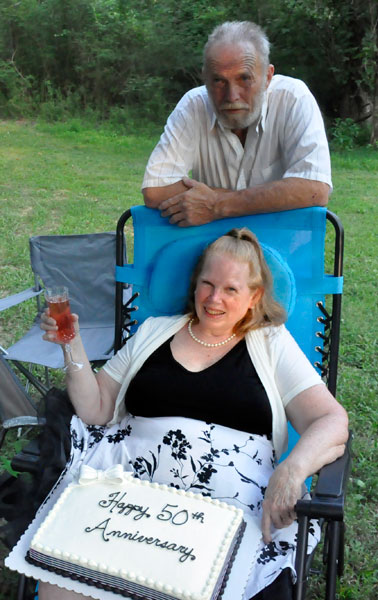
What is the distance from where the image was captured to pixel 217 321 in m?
2.27

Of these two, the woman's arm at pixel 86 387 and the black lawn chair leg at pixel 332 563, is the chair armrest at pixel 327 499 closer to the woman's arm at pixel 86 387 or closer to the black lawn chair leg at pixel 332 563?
the black lawn chair leg at pixel 332 563

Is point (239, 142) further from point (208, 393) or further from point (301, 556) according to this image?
point (301, 556)

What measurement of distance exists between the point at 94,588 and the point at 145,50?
46.1 feet

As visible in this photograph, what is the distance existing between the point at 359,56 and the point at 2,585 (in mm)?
11720

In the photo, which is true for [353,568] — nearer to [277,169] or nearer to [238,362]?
[238,362]

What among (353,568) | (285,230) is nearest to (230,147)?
(285,230)

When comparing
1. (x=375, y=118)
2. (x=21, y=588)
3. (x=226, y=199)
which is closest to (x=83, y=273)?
(x=226, y=199)

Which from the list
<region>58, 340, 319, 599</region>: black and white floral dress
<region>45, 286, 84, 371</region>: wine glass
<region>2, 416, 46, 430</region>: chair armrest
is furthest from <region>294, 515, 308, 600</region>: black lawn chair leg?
<region>2, 416, 46, 430</region>: chair armrest

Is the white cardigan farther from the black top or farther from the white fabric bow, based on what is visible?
the white fabric bow

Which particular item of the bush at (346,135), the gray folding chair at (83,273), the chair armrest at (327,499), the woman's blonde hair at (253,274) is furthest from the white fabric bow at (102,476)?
the bush at (346,135)

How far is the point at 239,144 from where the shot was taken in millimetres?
2781

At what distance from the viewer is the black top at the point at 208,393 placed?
217cm

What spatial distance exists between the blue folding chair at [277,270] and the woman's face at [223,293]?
0.92 ft

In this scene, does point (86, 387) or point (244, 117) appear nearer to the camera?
point (86, 387)
